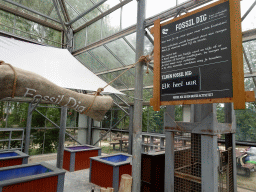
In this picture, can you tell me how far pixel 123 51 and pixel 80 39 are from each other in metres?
2.59

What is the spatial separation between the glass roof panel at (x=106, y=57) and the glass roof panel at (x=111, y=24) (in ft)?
1.80

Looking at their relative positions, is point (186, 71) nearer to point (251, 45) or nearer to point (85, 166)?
point (251, 45)

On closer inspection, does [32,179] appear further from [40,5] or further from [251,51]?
[40,5]

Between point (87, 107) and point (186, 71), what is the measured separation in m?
1.10

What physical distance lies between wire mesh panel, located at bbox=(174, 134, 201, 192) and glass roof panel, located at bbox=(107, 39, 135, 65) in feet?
13.4

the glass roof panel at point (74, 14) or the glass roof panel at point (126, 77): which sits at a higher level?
the glass roof panel at point (74, 14)

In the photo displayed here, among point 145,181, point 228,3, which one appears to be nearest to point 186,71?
point 228,3

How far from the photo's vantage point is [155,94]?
6.99 ft

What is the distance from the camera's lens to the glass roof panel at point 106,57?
6.81 metres

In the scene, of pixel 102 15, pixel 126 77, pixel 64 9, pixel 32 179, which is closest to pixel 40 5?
pixel 64 9

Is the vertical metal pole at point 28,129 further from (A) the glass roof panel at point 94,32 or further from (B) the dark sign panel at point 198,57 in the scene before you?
(B) the dark sign panel at point 198,57

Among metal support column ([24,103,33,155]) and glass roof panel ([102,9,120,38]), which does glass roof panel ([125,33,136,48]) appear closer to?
glass roof panel ([102,9,120,38])

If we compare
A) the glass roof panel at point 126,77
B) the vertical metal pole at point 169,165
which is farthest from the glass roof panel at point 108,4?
the vertical metal pole at point 169,165

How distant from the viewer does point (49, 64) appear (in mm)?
4695
